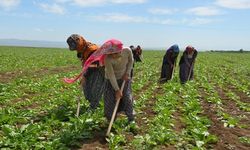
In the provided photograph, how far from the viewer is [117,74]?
22.9ft

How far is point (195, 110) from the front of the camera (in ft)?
31.0

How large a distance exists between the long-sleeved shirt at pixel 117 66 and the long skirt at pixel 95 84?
1.30 m

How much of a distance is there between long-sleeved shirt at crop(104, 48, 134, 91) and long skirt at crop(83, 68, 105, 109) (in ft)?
4.26

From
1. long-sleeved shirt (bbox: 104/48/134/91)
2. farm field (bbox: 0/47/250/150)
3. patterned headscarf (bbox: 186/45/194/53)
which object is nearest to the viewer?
farm field (bbox: 0/47/250/150)

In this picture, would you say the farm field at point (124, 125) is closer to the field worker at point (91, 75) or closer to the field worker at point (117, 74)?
the field worker at point (91, 75)

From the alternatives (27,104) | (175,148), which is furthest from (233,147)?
(27,104)

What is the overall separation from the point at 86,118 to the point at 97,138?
0.76 metres

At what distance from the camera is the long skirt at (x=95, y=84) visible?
823cm

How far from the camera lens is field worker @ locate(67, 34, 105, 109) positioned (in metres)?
8.04

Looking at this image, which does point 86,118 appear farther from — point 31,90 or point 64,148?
point 31,90

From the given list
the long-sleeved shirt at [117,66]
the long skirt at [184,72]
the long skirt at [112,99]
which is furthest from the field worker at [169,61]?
the long-sleeved shirt at [117,66]

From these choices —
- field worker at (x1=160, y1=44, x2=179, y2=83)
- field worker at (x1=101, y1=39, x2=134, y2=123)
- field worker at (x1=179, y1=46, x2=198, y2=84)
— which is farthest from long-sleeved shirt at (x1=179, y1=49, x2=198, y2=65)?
field worker at (x1=101, y1=39, x2=134, y2=123)

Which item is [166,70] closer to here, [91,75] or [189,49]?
[189,49]

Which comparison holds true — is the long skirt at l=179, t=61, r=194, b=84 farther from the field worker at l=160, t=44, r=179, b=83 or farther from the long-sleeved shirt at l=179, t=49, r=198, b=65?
the field worker at l=160, t=44, r=179, b=83
